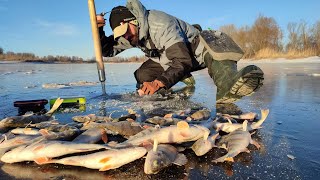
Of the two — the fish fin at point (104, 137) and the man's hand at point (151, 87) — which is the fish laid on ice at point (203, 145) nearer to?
the fish fin at point (104, 137)

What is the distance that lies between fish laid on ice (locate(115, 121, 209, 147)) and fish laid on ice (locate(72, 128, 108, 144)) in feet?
0.92

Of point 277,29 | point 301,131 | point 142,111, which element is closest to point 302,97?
point 301,131

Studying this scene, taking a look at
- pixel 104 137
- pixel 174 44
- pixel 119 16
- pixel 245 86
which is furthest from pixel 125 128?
pixel 119 16

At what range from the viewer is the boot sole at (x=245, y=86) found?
11.9 feet

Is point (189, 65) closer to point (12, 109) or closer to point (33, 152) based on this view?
point (12, 109)

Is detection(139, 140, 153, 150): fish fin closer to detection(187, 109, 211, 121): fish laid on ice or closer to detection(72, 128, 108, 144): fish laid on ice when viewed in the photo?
detection(72, 128, 108, 144): fish laid on ice

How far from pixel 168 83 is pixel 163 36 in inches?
30.2

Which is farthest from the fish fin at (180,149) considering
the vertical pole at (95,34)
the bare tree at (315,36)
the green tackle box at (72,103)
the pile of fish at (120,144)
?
the bare tree at (315,36)

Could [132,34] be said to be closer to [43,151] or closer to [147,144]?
[147,144]

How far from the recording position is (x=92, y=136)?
224 cm

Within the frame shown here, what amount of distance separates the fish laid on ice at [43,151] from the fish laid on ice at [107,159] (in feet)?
0.17

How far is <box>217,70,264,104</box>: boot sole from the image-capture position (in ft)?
11.9

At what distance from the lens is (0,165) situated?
6.35 feet

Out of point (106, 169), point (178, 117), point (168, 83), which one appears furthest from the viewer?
point (168, 83)
